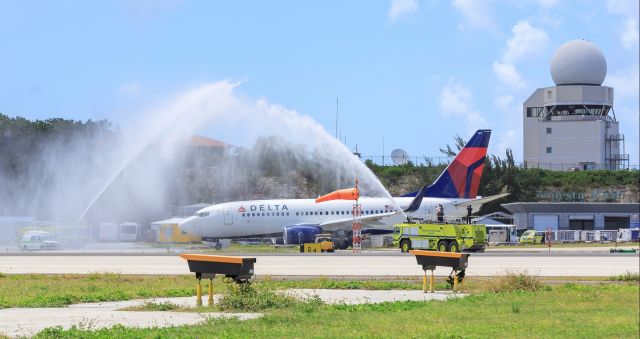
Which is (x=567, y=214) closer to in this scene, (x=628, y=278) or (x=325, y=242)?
(x=325, y=242)

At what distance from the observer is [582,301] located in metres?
27.1

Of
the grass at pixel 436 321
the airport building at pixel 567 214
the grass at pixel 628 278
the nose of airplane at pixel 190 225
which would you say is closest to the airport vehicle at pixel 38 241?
the nose of airplane at pixel 190 225

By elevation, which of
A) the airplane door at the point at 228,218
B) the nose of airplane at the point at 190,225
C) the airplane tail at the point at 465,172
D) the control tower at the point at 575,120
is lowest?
the nose of airplane at the point at 190,225

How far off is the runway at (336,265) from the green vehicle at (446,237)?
230cm

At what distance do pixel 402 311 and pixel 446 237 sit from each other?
125 ft

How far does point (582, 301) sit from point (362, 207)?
54.5 metres

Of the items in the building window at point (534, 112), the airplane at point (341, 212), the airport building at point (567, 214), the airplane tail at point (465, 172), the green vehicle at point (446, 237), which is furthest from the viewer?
the building window at point (534, 112)

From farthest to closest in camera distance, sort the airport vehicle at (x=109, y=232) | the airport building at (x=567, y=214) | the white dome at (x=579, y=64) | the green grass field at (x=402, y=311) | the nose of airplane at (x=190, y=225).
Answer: the white dome at (x=579, y=64) < the airport building at (x=567, y=214) < the airport vehicle at (x=109, y=232) < the nose of airplane at (x=190, y=225) < the green grass field at (x=402, y=311)

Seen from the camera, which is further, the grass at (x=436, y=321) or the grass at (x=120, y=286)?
the grass at (x=120, y=286)

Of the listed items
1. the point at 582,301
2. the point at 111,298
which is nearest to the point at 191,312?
the point at 111,298

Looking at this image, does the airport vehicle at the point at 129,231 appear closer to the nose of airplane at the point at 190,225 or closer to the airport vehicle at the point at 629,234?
the nose of airplane at the point at 190,225

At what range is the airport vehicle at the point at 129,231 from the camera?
103900 mm

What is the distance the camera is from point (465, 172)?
80.5 m

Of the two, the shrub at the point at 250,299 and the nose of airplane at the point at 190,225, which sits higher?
the nose of airplane at the point at 190,225
